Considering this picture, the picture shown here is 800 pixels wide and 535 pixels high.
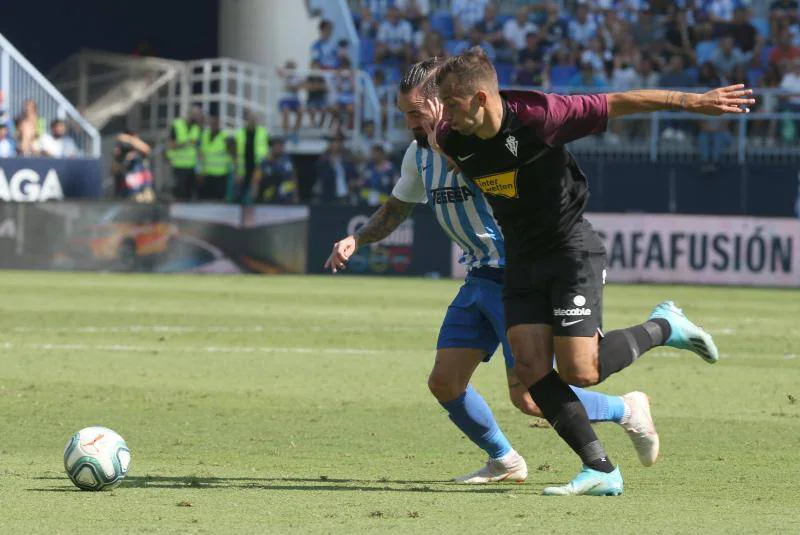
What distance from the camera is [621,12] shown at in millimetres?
27297

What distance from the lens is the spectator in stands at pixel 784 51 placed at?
82.2ft

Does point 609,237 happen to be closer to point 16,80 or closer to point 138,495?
point 16,80

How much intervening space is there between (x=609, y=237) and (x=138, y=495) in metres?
16.1

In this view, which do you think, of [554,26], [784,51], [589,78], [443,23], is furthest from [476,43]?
[784,51]

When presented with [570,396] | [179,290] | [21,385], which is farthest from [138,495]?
[179,290]

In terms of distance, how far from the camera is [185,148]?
2450 centimetres

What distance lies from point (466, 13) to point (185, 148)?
660cm

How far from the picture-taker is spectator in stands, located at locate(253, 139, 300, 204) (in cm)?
2384

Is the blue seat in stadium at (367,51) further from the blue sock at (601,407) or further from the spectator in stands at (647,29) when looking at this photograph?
the blue sock at (601,407)

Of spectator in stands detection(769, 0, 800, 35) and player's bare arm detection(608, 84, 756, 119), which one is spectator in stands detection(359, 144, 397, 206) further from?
player's bare arm detection(608, 84, 756, 119)

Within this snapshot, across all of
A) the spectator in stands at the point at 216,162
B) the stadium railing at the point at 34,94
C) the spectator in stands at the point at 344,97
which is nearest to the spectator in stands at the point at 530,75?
the spectator in stands at the point at 344,97

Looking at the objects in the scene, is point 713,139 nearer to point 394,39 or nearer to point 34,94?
point 394,39

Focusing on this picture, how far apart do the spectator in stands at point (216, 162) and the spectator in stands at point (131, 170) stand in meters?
1.08

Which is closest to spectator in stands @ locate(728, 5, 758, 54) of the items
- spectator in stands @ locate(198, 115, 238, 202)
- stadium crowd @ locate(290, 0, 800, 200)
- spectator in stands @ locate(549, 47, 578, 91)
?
stadium crowd @ locate(290, 0, 800, 200)
